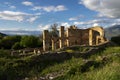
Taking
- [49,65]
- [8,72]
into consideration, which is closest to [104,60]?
[49,65]

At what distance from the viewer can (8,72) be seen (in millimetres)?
12727

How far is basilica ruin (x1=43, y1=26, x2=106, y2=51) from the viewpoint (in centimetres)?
4003

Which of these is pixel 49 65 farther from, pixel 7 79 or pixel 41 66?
pixel 7 79

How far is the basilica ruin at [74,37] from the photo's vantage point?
131 feet

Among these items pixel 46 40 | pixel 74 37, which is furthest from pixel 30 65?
pixel 74 37

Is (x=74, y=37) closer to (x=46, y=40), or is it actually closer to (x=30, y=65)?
(x=46, y=40)

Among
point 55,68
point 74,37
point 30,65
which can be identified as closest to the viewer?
point 55,68

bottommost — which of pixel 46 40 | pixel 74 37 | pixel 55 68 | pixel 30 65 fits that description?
pixel 55 68

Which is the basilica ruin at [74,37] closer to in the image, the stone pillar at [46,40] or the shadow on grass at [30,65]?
the stone pillar at [46,40]

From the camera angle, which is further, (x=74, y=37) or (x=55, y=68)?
(x=74, y=37)

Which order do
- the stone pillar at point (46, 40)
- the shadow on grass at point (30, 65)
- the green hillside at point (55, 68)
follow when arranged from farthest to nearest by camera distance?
the stone pillar at point (46, 40)
the shadow on grass at point (30, 65)
the green hillside at point (55, 68)

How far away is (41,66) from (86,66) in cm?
257

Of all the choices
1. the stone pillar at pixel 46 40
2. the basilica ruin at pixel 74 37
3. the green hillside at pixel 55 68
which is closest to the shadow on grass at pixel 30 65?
the green hillside at pixel 55 68

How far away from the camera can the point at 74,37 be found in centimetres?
4188
